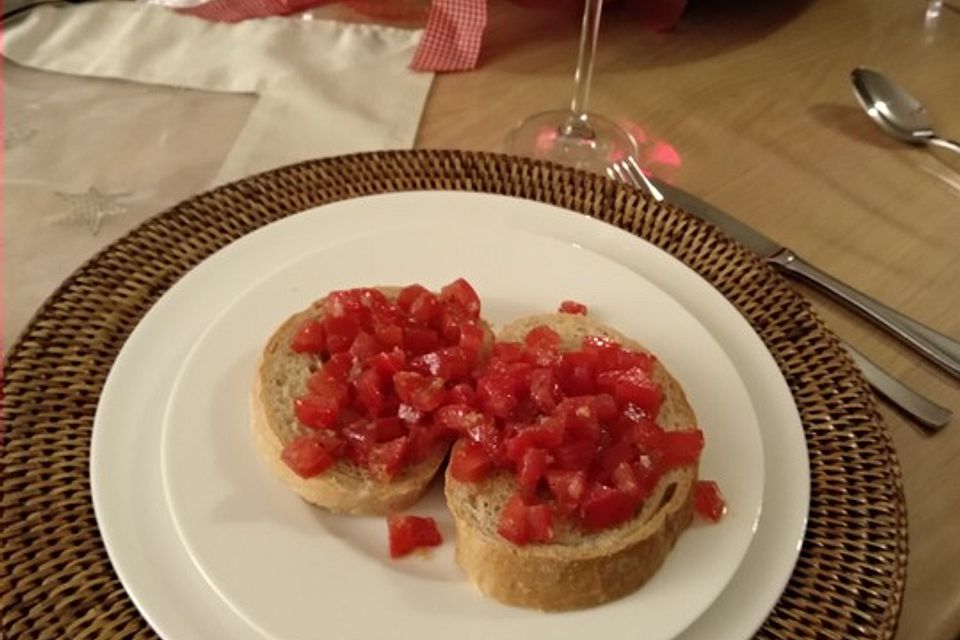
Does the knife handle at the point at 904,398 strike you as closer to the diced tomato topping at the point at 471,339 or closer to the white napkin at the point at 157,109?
the diced tomato topping at the point at 471,339

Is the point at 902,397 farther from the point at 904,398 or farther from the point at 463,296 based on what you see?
the point at 463,296

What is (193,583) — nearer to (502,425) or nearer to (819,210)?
(502,425)

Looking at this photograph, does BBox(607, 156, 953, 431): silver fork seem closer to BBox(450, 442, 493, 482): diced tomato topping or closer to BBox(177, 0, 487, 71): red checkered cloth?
BBox(450, 442, 493, 482): diced tomato topping


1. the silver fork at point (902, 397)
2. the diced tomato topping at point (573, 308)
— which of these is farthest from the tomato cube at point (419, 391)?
the silver fork at point (902, 397)

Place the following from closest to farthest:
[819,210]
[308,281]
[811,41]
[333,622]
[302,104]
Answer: [333,622] < [308,281] < [819,210] < [302,104] < [811,41]

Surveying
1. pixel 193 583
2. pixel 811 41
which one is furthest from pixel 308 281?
pixel 811 41

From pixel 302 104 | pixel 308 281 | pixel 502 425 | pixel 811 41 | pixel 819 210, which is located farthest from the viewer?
pixel 811 41
